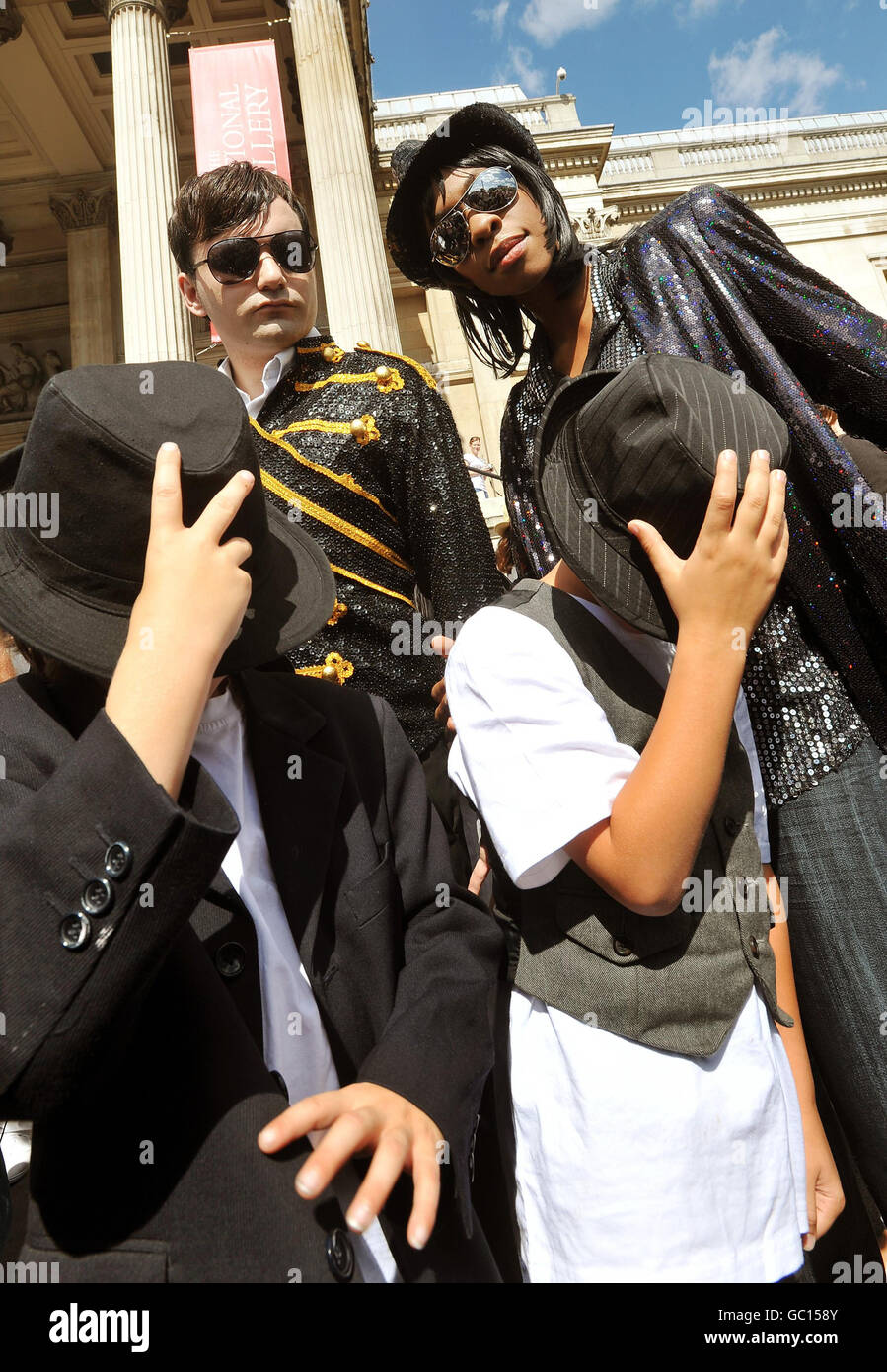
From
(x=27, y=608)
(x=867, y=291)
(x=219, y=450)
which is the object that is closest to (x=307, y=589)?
(x=219, y=450)

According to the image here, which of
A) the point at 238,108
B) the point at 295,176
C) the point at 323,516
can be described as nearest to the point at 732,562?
the point at 323,516

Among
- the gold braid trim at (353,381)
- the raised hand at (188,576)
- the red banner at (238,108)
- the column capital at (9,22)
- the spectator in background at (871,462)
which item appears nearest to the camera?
the raised hand at (188,576)

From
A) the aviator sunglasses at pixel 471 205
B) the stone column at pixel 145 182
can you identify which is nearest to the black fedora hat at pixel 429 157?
the aviator sunglasses at pixel 471 205

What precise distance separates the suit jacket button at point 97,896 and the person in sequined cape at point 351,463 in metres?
1.28

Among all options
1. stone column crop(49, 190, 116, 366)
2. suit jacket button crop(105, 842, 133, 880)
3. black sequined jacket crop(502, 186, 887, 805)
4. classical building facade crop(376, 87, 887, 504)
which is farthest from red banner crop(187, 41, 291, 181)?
suit jacket button crop(105, 842, 133, 880)

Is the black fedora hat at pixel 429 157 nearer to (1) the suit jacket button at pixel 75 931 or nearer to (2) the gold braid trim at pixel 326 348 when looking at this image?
(2) the gold braid trim at pixel 326 348

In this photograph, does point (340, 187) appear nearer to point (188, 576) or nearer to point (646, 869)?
point (188, 576)

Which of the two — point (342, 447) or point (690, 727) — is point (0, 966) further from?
point (342, 447)

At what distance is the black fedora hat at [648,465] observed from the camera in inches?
54.8

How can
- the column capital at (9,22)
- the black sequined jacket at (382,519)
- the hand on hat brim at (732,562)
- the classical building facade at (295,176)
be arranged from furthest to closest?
the column capital at (9,22)
the classical building facade at (295,176)
the black sequined jacket at (382,519)
the hand on hat brim at (732,562)

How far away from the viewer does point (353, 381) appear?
2549mm

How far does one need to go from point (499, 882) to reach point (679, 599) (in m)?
0.64

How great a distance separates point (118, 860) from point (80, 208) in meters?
22.4

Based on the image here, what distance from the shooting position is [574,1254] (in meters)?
1.29
